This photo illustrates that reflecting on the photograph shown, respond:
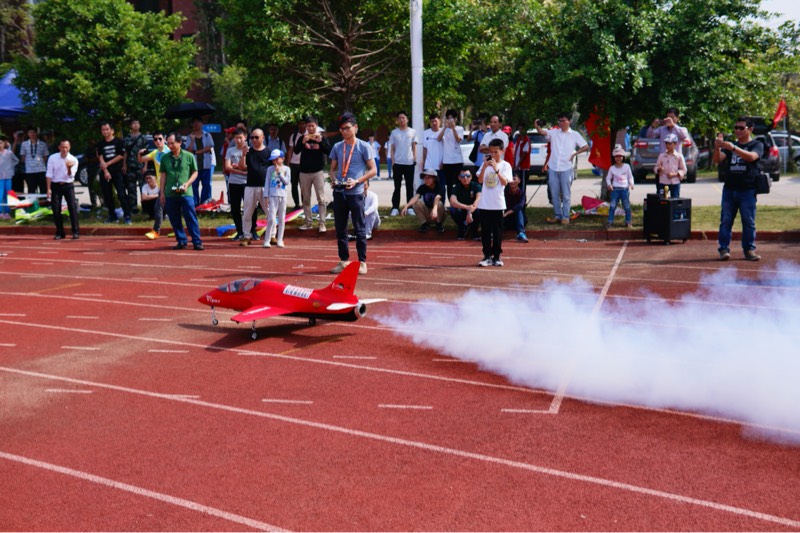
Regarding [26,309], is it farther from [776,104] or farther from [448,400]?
[776,104]

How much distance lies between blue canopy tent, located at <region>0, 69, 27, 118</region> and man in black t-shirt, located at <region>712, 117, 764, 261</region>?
1926cm

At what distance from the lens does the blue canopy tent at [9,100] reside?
26.0 m

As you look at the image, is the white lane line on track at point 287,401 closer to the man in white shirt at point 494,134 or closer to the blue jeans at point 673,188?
the man in white shirt at point 494,134

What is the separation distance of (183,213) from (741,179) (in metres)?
9.07

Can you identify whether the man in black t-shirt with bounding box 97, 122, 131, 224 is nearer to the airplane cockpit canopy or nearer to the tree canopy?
the tree canopy

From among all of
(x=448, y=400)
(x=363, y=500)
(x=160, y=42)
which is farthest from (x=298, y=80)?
(x=363, y=500)

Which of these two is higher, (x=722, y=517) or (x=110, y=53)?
(x=110, y=53)

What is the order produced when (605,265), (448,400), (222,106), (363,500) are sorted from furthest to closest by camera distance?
(222,106) → (605,265) → (448,400) → (363,500)

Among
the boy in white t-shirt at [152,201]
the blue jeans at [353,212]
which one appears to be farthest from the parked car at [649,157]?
the blue jeans at [353,212]

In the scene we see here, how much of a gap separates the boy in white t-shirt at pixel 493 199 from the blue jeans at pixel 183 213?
532cm

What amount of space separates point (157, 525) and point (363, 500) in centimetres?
116

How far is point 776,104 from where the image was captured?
60.3 feet

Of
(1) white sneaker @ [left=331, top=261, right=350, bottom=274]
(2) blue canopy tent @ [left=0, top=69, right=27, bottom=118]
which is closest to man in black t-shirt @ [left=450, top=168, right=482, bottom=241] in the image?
(1) white sneaker @ [left=331, top=261, right=350, bottom=274]

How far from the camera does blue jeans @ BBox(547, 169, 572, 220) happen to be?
17422 millimetres
